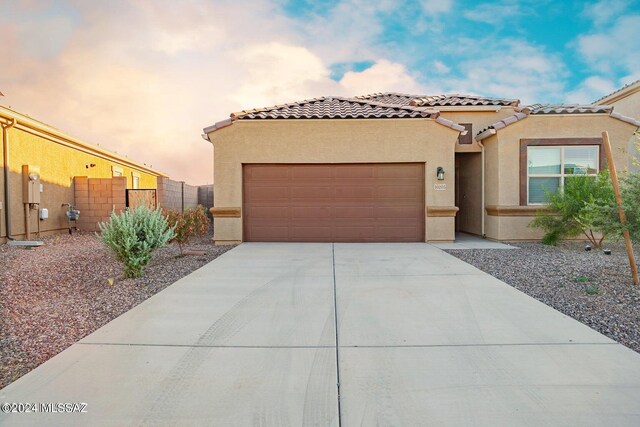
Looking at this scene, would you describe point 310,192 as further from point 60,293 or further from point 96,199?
point 96,199

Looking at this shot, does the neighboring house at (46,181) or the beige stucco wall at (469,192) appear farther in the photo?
the beige stucco wall at (469,192)

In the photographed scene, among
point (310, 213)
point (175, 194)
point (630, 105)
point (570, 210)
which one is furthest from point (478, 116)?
point (175, 194)

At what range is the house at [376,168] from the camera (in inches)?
459

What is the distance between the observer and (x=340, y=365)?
139 inches

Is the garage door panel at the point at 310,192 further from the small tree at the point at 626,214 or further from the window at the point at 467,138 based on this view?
the small tree at the point at 626,214

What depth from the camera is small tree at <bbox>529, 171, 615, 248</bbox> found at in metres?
10.1

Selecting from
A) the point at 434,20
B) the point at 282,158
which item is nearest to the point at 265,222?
the point at 282,158

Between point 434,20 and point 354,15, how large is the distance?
2561 mm

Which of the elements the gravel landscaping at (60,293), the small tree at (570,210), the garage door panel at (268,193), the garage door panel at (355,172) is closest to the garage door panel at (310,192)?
the garage door panel at (268,193)

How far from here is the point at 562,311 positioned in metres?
5.17

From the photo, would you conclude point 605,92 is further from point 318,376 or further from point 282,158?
point 318,376

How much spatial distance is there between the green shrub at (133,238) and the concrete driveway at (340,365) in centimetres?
146

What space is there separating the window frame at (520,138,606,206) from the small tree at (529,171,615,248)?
25.1 inches

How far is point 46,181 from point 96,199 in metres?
2.18
